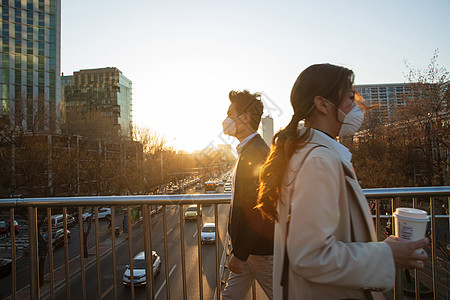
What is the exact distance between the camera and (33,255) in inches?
105

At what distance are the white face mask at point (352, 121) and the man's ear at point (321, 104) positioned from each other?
132 millimetres

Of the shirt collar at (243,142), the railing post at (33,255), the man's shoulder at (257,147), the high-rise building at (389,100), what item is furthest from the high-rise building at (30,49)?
the man's shoulder at (257,147)

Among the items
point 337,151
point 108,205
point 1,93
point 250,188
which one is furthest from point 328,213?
point 1,93

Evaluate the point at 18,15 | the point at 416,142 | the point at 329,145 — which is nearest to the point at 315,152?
the point at 329,145

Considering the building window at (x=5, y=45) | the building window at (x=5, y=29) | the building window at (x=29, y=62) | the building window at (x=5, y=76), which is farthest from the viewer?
the building window at (x=29, y=62)

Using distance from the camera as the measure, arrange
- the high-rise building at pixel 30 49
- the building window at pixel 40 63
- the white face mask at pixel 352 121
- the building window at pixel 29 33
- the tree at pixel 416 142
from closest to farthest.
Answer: the white face mask at pixel 352 121, the tree at pixel 416 142, the high-rise building at pixel 30 49, the building window at pixel 29 33, the building window at pixel 40 63

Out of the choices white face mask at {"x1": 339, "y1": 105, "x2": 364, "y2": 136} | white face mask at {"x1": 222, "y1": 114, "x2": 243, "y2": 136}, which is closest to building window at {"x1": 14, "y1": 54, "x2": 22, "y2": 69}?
white face mask at {"x1": 222, "y1": 114, "x2": 243, "y2": 136}

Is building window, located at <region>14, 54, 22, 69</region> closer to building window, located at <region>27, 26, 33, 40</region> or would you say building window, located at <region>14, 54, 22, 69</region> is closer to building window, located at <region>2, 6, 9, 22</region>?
building window, located at <region>27, 26, 33, 40</region>

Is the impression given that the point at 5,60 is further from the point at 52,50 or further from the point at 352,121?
the point at 352,121

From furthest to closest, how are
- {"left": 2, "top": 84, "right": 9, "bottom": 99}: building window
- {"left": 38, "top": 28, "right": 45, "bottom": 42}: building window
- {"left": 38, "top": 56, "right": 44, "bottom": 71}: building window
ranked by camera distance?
{"left": 38, "top": 28, "right": 45, "bottom": 42}: building window, {"left": 38, "top": 56, "right": 44, "bottom": 71}: building window, {"left": 2, "top": 84, "right": 9, "bottom": 99}: building window

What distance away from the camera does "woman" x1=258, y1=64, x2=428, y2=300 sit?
1080 mm

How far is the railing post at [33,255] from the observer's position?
2633 millimetres

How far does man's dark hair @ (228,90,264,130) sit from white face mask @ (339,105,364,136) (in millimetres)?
1209

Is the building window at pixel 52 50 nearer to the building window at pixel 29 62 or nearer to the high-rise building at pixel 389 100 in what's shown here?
the building window at pixel 29 62
